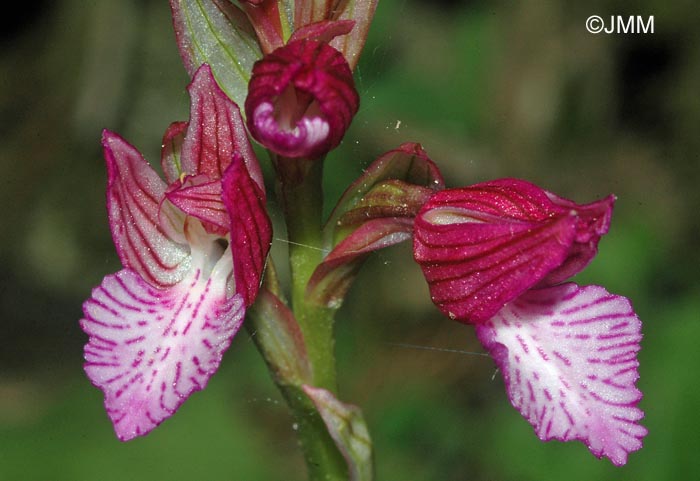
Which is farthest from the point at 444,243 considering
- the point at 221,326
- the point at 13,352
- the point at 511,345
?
the point at 13,352

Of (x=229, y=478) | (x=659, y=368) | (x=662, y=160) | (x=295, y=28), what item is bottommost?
(x=229, y=478)

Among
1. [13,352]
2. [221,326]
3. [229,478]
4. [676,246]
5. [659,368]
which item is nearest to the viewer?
[221,326]

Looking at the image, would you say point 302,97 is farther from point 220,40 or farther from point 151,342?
point 151,342

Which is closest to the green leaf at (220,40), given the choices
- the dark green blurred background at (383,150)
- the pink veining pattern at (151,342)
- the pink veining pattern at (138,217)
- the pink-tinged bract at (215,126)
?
the pink-tinged bract at (215,126)

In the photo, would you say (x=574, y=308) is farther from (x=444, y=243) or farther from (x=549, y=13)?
Answer: (x=549, y=13)

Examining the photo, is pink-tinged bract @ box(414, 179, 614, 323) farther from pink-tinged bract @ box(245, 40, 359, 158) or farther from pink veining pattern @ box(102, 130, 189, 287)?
pink veining pattern @ box(102, 130, 189, 287)

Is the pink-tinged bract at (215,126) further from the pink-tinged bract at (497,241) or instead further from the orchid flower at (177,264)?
the pink-tinged bract at (497,241)

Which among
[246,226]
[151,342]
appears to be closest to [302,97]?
[246,226]
